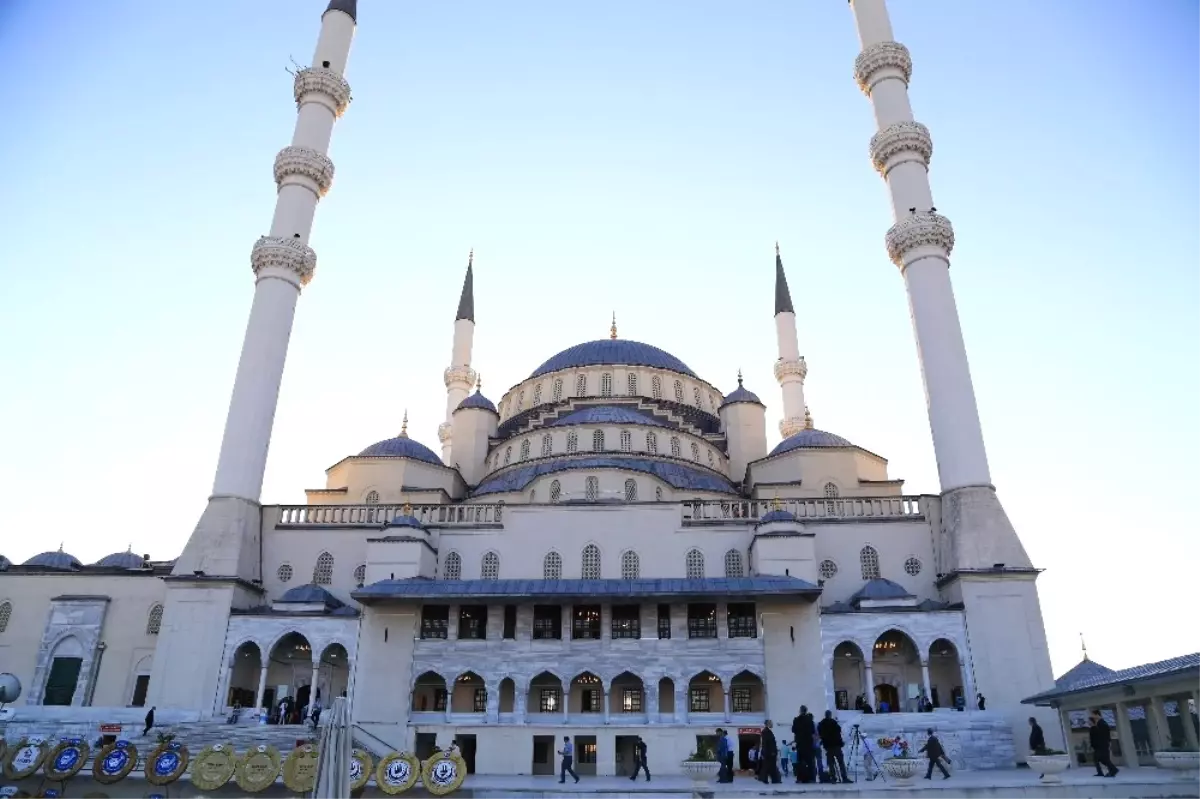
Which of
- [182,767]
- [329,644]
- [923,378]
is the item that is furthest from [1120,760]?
[329,644]

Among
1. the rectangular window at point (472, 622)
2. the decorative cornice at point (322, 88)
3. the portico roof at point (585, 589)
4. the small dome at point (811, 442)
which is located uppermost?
the decorative cornice at point (322, 88)

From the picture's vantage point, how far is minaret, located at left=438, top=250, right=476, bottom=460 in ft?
148

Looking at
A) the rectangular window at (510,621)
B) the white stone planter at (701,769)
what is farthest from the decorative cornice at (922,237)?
the white stone planter at (701,769)

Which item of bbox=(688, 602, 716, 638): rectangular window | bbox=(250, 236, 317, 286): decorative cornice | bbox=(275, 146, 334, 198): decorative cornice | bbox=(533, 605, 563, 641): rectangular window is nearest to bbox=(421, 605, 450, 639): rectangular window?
bbox=(533, 605, 563, 641): rectangular window

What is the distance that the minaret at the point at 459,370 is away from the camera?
45.0 meters

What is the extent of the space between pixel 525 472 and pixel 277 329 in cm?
1027

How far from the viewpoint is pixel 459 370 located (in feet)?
150

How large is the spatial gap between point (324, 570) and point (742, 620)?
13567 millimetres

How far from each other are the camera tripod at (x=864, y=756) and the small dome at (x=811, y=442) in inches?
498

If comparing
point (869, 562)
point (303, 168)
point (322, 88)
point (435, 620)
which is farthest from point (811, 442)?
point (322, 88)

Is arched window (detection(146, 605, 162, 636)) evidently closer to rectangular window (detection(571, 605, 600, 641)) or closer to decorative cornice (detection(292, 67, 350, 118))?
rectangular window (detection(571, 605, 600, 641))

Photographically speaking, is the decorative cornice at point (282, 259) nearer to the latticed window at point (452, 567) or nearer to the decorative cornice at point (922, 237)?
the latticed window at point (452, 567)

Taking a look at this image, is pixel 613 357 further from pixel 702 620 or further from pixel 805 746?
pixel 805 746

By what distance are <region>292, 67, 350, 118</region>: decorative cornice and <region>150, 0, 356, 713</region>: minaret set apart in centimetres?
4
